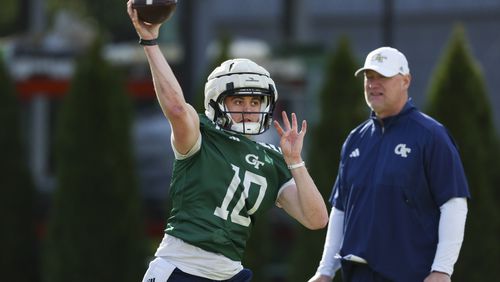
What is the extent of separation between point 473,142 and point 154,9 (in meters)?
5.94

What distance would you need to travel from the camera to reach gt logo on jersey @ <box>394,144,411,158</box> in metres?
6.00

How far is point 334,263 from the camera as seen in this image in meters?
6.29

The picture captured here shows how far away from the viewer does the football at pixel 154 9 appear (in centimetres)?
475

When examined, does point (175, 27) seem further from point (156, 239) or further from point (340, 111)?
point (340, 111)

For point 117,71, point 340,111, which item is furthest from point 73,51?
point 340,111

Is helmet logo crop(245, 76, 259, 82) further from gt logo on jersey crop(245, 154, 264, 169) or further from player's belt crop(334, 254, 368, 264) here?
player's belt crop(334, 254, 368, 264)

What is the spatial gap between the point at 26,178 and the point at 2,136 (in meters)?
0.49

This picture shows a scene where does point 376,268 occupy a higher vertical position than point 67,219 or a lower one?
higher

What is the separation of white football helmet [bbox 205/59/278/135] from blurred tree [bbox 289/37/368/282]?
564 cm

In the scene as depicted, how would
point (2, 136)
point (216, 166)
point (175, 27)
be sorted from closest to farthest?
point (216, 166)
point (2, 136)
point (175, 27)

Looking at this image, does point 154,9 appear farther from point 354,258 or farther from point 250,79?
point 354,258

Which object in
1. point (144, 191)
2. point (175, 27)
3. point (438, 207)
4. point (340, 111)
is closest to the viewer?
point (438, 207)

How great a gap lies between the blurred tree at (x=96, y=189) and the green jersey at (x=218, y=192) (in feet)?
20.4

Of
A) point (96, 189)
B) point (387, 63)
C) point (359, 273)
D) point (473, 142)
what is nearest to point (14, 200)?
point (96, 189)
